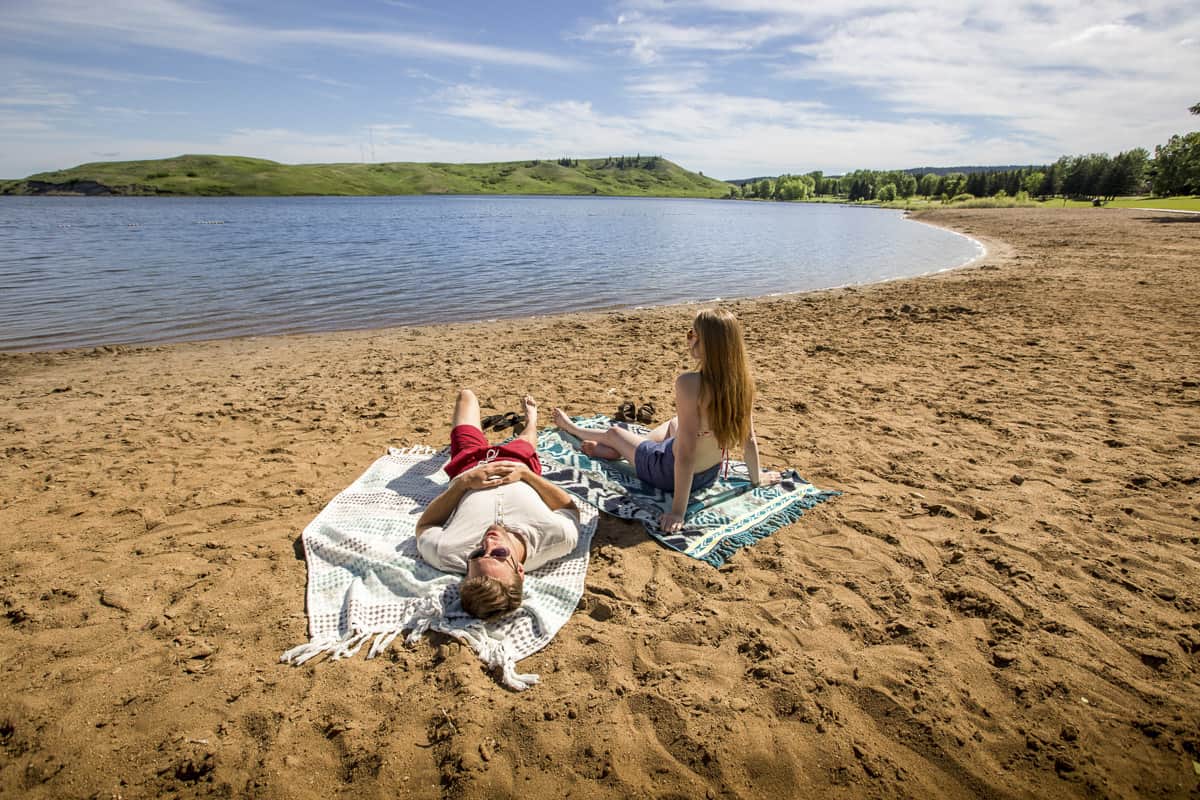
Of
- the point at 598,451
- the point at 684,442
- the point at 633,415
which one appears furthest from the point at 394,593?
the point at 633,415

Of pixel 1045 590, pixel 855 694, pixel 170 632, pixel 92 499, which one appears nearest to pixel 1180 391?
pixel 1045 590

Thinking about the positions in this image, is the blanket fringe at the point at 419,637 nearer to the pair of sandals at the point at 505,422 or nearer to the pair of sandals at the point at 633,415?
the pair of sandals at the point at 505,422

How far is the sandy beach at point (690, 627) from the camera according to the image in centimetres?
274

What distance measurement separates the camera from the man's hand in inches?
172

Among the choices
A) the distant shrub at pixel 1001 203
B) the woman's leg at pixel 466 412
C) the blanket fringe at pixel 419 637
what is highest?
the distant shrub at pixel 1001 203

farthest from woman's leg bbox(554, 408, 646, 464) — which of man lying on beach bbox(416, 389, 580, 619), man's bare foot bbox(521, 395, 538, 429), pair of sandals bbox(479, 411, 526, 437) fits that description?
man lying on beach bbox(416, 389, 580, 619)

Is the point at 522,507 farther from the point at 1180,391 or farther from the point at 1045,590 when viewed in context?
the point at 1180,391

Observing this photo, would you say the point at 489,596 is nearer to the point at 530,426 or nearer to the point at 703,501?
the point at 703,501

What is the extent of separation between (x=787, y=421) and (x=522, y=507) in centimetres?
420

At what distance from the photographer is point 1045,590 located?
3.78 meters

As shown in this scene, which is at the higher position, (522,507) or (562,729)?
(522,507)

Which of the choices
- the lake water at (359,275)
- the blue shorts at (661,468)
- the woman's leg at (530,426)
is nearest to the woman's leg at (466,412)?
the woman's leg at (530,426)

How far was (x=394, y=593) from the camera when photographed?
13.3ft

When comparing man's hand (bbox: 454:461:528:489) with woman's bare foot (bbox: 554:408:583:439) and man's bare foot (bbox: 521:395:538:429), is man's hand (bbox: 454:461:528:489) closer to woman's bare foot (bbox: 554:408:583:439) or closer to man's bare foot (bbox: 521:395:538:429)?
man's bare foot (bbox: 521:395:538:429)
